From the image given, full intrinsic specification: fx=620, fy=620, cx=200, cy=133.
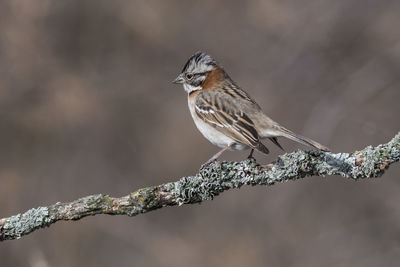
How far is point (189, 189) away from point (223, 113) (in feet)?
6.49

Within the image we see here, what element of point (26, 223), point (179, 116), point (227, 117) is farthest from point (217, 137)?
point (179, 116)

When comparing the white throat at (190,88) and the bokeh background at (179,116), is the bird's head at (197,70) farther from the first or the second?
the bokeh background at (179,116)

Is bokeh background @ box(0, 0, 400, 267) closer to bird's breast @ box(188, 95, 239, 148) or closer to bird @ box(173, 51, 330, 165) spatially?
bird @ box(173, 51, 330, 165)


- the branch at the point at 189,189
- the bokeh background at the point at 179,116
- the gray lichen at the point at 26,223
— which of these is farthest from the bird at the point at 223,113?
the bokeh background at the point at 179,116

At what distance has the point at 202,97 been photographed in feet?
22.5

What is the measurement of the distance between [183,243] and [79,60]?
3283 mm

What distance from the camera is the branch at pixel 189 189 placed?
444cm

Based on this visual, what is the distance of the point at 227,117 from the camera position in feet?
21.0

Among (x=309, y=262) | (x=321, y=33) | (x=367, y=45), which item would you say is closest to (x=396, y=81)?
(x=367, y=45)

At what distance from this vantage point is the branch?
4.44 metres

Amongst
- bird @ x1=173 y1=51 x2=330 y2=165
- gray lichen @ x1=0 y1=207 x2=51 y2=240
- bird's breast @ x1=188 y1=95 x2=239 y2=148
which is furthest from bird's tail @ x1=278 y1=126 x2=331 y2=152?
gray lichen @ x1=0 y1=207 x2=51 y2=240

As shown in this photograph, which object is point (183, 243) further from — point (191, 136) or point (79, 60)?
point (79, 60)

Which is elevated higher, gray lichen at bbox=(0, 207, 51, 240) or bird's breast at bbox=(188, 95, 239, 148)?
bird's breast at bbox=(188, 95, 239, 148)

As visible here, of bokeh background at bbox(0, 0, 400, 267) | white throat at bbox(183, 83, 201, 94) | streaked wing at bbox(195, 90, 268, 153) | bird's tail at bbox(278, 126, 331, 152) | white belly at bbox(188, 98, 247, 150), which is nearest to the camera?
bird's tail at bbox(278, 126, 331, 152)
